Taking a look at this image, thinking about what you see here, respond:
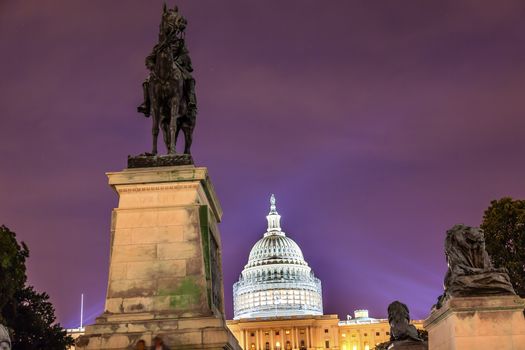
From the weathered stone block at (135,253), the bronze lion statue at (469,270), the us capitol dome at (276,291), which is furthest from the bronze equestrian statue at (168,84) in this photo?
the us capitol dome at (276,291)

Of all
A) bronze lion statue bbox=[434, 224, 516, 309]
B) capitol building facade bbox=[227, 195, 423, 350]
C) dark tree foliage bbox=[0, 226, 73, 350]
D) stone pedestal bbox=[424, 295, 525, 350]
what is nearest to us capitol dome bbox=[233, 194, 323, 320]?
capitol building facade bbox=[227, 195, 423, 350]

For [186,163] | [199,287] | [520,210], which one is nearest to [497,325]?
[199,287]

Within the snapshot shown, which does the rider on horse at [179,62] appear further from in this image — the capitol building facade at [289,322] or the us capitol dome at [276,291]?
the us capitol dome at [276,291]

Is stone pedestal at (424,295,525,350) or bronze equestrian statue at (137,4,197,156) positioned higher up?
bronze equestrian statue at (137,4,197,156)

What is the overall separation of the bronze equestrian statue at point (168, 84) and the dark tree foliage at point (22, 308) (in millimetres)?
29568

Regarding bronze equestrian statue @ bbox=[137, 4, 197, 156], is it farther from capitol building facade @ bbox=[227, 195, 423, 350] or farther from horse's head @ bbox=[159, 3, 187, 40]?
capitol building facade @ bbox=[227, 195, 423, 350]

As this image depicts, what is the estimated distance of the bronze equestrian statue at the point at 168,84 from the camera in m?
16.3

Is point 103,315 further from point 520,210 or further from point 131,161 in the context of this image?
point 520,210

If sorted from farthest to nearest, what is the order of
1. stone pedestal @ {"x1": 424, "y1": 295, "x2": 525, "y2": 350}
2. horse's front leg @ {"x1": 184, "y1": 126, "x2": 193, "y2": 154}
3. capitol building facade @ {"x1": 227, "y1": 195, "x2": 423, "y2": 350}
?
capitol building facade @ {"x1": 227, "y1": 195, "x2": 423, "y2": 350} < horse's front leg @ {"x1": 184, "y1": 126, "x2": 193, "y2": 154} < stone pedestal @ {"x1": 424, "y1": 295, "x2": 525, "y2": 350}

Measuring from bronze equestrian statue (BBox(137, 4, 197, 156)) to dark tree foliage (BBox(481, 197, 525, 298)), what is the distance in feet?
103

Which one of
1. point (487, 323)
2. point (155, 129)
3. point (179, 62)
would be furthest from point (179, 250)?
point (487, 323)

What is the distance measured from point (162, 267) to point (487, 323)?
7205 mm

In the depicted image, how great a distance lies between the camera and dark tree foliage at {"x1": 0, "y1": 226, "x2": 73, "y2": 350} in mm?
43438

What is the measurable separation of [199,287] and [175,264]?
2.40 ft
